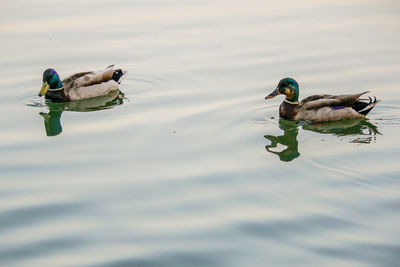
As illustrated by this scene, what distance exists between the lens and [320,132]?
30.2 feet

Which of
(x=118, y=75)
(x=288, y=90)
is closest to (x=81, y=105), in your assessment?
(x=118, y=75)

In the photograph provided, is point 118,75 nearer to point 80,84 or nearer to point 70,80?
point 80,84

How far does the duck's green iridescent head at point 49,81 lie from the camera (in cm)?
1060

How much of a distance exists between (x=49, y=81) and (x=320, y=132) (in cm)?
400

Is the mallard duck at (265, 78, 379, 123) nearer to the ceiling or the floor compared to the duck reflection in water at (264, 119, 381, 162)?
nearer to the ceiling

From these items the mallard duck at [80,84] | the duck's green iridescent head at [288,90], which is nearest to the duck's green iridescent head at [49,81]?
the mallard duck at [80,84]

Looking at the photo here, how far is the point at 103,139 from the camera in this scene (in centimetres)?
884

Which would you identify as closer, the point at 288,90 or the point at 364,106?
the point at 364,106

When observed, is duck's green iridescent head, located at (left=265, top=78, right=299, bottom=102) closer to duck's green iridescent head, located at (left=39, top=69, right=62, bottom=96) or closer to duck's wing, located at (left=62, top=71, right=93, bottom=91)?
duck's wing, located at (left=62, top=71, right=93, bottom=91)

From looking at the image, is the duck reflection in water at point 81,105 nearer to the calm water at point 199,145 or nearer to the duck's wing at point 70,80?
the calm water at point 199,145

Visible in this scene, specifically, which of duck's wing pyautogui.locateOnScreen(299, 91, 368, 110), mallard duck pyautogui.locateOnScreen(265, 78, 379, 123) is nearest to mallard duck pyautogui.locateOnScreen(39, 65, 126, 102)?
mallard duck pyautogui.locateOnScreen(265, 78, 379, 123)

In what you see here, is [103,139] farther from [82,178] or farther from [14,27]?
[14,27]

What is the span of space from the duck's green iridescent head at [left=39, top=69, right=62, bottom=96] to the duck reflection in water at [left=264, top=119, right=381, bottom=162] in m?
3.37

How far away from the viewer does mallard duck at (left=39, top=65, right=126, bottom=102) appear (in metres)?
10.8
